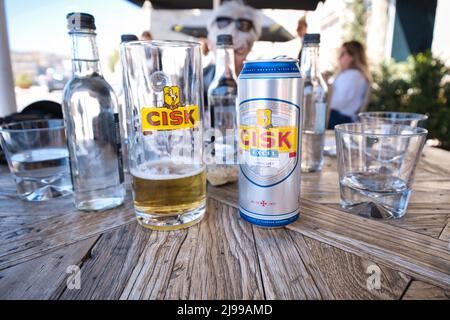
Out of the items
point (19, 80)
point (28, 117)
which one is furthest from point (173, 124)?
point (19, 80)

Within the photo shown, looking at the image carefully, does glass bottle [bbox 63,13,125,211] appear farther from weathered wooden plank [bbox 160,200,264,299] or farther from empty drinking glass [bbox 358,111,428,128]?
empty drinking glass [bbox 358,111,428,128]

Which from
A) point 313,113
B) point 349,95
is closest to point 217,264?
point 313,113

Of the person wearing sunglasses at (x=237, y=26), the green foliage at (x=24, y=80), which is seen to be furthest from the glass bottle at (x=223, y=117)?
the green foliage at (x=24, y=80)

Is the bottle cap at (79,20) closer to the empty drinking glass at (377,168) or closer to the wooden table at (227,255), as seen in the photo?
the wooden table at (227,255)

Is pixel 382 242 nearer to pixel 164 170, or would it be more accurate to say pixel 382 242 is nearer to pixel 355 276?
pixel 355 276

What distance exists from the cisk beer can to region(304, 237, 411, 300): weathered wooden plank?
90 mm

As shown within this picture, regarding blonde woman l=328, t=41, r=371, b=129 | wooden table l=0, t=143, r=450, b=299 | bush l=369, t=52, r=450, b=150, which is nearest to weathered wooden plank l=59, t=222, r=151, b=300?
wooden table l=0, t=143, r=450, b=299

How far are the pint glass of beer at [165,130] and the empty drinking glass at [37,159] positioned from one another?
0.26m

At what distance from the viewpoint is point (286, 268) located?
38 cm

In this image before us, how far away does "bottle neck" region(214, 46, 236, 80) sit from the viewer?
0.72 metres

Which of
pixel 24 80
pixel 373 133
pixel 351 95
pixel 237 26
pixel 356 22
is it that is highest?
pixel 356 22

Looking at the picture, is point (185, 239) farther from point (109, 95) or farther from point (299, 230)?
point (109, 95)

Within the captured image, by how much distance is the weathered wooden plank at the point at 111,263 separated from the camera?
33 centimetres

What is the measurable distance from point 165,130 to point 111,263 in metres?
0.20
